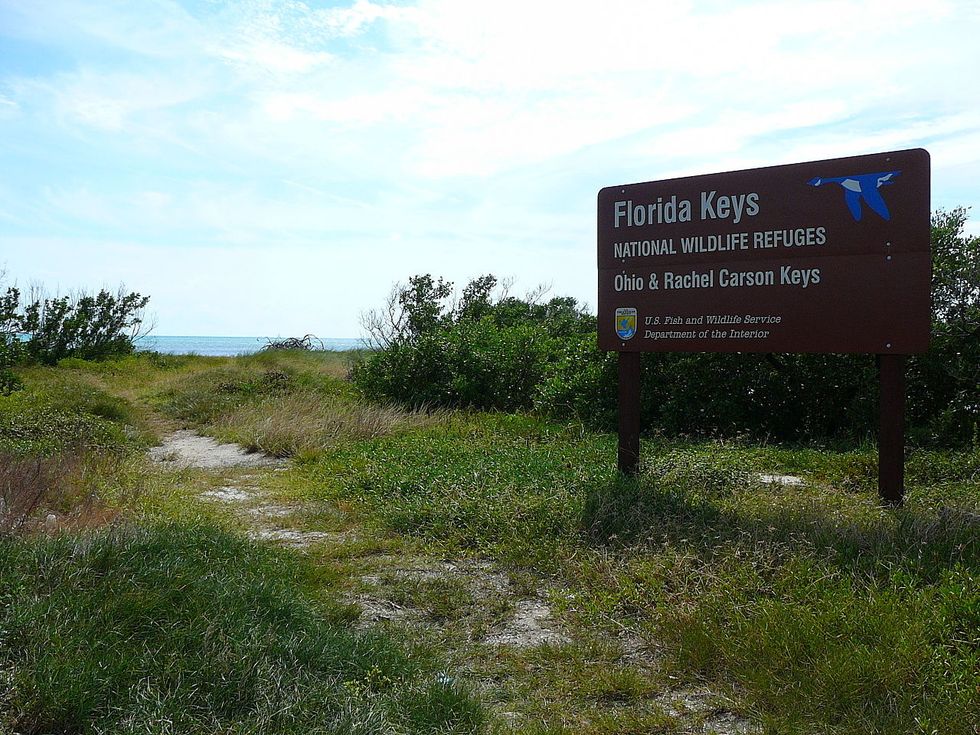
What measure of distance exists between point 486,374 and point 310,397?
2.81m

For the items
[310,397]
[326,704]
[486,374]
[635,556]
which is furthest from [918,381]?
[310,397]

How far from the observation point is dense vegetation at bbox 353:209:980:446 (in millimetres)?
8461

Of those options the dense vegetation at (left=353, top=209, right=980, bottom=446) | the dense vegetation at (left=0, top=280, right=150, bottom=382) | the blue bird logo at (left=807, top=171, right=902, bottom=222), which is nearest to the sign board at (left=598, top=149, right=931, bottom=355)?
the blue bird logo at (left=807, top=171, right=902, bottom=222)

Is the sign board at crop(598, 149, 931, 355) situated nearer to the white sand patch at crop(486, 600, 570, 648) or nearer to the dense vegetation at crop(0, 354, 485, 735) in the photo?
the white sand patch at crop(486, 600, 570, 648)

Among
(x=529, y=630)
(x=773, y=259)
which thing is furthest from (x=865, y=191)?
(x=529, y=630)

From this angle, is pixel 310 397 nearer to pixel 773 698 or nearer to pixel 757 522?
pixel 757 522

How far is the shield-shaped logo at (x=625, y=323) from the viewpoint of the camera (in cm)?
709

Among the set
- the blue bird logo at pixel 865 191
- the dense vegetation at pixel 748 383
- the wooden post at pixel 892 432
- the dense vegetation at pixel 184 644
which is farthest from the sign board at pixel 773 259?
the dense vegetation at pixel 184 644

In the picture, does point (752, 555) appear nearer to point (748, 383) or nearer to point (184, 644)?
point (184, 644)

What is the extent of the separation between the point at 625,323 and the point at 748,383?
316 centimetres

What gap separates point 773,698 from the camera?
11.1 ft

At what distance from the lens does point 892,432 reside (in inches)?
239

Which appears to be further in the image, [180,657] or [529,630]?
[529,630]

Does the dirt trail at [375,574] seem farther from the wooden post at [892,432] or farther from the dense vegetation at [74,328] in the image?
the dense vegetation at [74,328]
